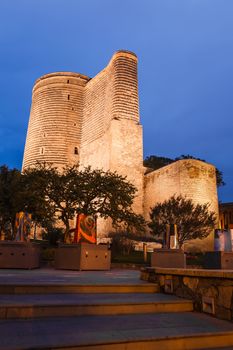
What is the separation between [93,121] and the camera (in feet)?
118

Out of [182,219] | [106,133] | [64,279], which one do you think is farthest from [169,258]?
[106,133]

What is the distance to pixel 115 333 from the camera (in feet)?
9.84

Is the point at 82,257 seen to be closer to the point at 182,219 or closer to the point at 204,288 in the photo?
the point at 204,288

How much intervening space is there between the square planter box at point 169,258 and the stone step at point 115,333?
5716 mm

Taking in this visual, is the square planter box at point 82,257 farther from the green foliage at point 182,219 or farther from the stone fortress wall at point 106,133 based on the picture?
the stone fortress wall at point 106,133

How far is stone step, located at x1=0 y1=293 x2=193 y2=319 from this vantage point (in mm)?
3459

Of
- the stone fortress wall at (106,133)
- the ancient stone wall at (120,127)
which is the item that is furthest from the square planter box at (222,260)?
the ancient stone wall at (120,127)

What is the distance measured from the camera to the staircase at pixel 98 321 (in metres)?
2.79

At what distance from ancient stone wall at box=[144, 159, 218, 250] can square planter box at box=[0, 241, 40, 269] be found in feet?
63.9

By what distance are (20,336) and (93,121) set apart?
112 feet

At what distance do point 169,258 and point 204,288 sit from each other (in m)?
5.42

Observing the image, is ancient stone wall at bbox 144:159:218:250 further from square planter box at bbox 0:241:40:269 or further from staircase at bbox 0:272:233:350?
staircase at bbox 0:272:233:350

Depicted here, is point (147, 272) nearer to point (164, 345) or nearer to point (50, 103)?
point (164, 345)

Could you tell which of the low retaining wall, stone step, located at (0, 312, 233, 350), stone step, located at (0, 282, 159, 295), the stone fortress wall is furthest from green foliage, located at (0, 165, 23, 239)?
stone step, located at (0, 312, 233, 350)
